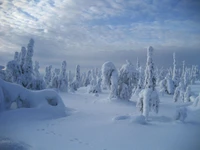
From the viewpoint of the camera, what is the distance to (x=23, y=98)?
15.0 metres

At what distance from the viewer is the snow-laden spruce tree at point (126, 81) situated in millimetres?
27375

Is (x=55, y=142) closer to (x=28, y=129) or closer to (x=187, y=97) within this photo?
(x=28, y=129)

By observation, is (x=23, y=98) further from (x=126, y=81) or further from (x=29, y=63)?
(x=29, y=63)

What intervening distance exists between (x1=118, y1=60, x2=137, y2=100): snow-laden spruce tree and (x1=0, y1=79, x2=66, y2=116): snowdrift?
13016 millimetres

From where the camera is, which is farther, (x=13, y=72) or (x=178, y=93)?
(x=178, y=93)

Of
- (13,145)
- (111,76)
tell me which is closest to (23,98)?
(13,145)

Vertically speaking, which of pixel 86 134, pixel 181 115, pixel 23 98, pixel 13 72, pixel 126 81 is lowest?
pixel 86 134

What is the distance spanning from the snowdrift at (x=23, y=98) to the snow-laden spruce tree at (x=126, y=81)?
42.7 feet

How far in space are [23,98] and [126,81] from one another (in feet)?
57.6

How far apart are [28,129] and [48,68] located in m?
52.8

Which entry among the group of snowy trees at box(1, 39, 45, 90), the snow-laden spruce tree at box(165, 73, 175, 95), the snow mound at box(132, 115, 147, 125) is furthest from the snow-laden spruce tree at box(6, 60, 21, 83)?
the snow-laden spruce tree at box(165, 73, 175, 95)

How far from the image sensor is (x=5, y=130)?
10.4 meters

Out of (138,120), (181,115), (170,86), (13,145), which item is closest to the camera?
(13,145)

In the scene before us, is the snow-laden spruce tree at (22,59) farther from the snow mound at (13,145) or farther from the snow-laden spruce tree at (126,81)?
the snow mound at (13,145)
